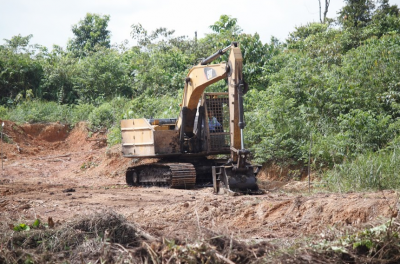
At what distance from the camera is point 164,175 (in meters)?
13.2

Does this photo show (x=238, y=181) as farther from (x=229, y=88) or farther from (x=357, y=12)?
(x=357, y=12)

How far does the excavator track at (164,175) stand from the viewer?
12.7 m

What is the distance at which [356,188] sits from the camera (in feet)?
31.4

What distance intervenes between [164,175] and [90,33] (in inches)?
1099

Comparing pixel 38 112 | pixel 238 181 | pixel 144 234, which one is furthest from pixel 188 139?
pixel 38 112

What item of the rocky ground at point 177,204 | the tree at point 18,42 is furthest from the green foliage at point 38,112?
the tree at point 18,42

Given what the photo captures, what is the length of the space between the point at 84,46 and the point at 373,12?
21.2 m

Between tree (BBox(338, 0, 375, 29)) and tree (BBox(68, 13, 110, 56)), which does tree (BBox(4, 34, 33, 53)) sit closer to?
tree (BBox(68, 13, 110, 56))

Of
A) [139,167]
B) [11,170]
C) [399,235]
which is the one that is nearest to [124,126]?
[139,167]

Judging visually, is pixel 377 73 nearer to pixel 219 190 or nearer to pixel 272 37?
pixel 219 190

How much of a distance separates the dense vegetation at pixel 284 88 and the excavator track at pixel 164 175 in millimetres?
2228

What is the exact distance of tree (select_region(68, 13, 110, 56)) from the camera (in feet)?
129

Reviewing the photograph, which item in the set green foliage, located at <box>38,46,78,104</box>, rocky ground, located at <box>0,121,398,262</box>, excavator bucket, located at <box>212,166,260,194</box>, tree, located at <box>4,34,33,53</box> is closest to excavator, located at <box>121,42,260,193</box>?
rocky ground, located at <box>0,121,398,262</box>

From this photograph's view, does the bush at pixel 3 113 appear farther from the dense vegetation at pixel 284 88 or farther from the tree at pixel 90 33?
the tree at pixel 90 33
